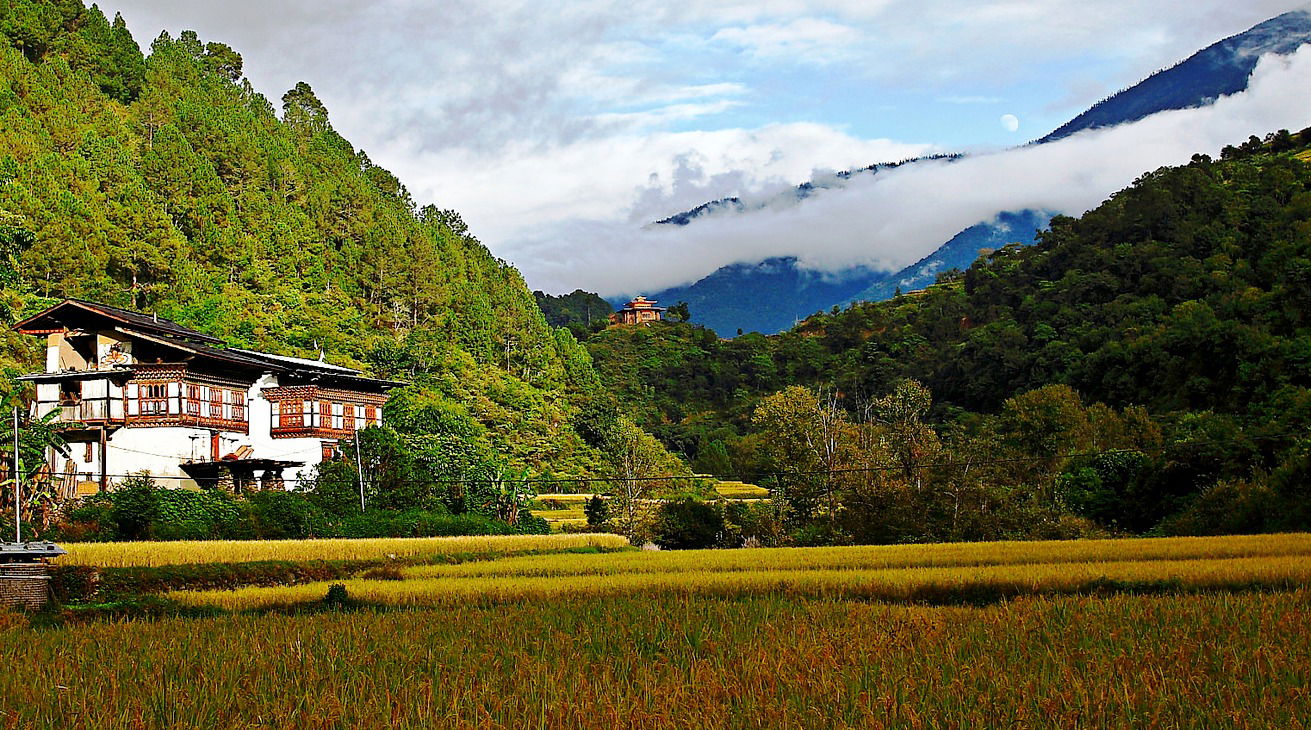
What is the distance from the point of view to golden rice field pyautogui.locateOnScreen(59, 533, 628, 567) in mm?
23500

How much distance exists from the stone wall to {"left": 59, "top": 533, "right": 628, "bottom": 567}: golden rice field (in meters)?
5.95

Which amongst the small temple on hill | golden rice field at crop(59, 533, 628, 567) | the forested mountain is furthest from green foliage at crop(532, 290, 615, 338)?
golden rice field at crop(59, 533, 628, 567)

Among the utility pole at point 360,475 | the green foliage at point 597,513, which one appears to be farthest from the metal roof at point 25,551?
the green foliage at point 597,513

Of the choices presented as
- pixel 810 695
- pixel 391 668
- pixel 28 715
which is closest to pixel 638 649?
pixel 391 668

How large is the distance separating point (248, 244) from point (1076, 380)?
48.3 m

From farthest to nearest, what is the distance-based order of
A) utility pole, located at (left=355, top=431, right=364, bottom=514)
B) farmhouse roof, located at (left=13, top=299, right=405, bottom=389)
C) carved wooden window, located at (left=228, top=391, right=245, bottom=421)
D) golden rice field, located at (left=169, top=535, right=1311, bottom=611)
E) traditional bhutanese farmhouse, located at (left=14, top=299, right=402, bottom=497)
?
carved wooden window, located at (left=228, top=391, right=245, bottom=421) < traditional bhutanese farmhouse, located at (left=14, top=299, right=402, bottom=497) < utility pole, located at (left=355, top=431, right=364, bottom=514) < farmhouse roof, located at (left=13, top=299, right=405, bottom=389) < golden rice field, located at (left=169, top=535, right=1311, bottom=611)

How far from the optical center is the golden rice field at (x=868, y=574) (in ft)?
58.5

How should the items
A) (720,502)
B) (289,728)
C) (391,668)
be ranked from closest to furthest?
(289,728) < (391,668) < (720,502)

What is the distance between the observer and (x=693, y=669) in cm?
862

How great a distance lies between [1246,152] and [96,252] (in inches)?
3702

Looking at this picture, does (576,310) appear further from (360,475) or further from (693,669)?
(693,669)

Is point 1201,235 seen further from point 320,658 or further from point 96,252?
point 320,658

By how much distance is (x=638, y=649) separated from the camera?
10.1 m

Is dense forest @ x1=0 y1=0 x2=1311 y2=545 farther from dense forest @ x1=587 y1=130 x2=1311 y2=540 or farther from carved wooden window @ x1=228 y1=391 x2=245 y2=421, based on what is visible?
carved wooden window @ x1=228 y1=391 x2=245 y2=421
